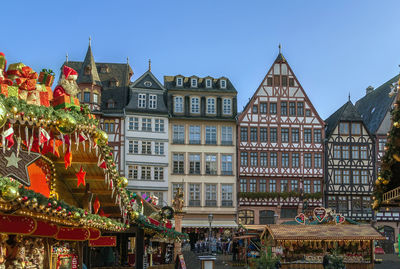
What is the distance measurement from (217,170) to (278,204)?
5.52m

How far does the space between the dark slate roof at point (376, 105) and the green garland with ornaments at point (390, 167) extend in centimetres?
3301

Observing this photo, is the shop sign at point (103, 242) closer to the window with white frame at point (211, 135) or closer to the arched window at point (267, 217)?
the arched window at point (267, 217)

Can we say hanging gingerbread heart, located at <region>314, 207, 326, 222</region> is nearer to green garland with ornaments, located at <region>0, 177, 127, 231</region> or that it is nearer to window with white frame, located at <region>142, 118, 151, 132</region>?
green garland with ornaments, located at <region>0, 177, 127, 231</region>

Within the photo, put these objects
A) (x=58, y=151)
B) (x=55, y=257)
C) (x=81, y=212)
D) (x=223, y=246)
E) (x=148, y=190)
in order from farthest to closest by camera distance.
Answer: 1. (x=148, y=190)
2. (x=223, y=246)
3. (x=55, y=257)
4. (x=58, y=151)
5. (x=81, y=212)

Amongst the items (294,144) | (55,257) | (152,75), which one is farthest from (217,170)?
(55,257)

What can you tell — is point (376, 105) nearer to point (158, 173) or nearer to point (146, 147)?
point (158, 173)

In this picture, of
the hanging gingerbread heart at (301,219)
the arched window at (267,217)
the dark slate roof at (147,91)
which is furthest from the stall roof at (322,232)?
the dark slate roof at (147,91)

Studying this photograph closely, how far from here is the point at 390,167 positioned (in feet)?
41.5

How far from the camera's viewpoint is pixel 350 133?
145ft

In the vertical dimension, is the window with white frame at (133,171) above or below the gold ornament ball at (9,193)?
above

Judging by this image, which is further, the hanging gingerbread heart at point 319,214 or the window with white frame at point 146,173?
the window with white frame at point 146,173

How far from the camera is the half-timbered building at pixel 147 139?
41.7m

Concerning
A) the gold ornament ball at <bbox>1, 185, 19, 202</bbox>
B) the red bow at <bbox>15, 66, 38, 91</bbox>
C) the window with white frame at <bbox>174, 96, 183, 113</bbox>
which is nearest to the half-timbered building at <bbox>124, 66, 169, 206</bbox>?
the window with white frame at <bbox>174, 96, 183, 113</bbox>

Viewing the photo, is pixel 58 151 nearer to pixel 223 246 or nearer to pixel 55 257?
pixel 55 257
